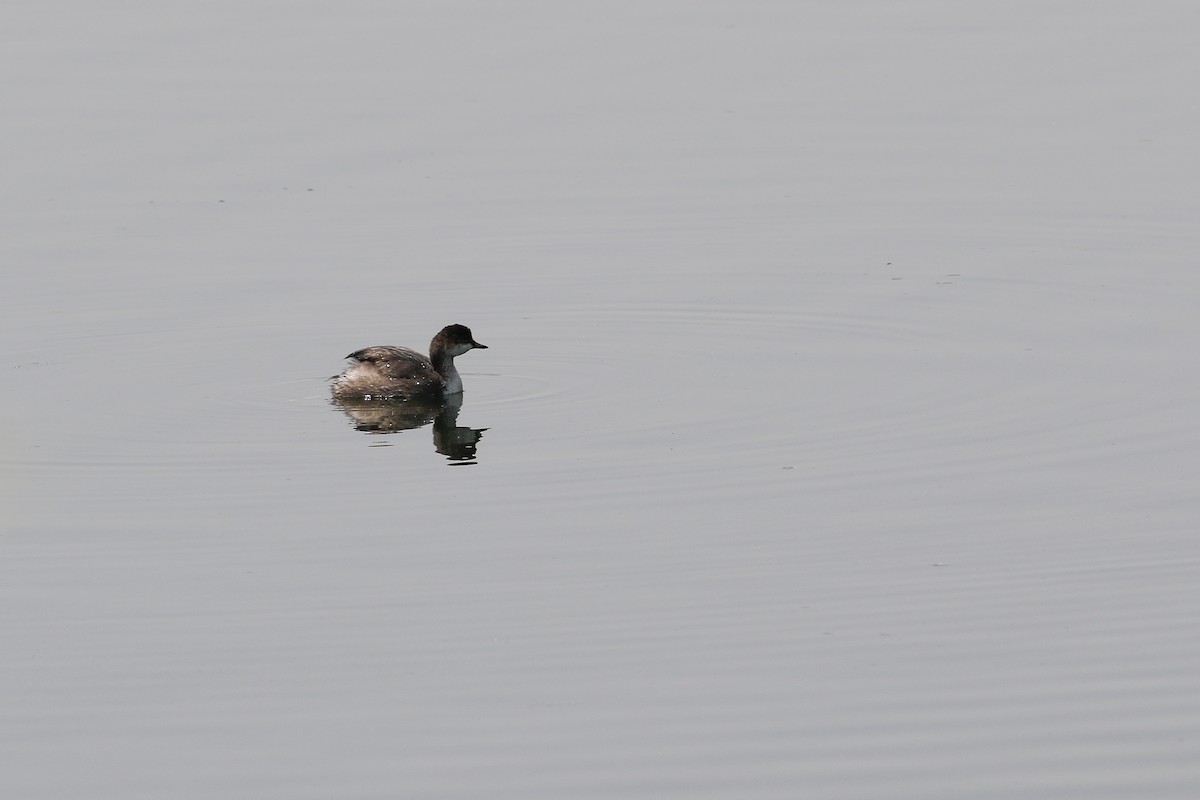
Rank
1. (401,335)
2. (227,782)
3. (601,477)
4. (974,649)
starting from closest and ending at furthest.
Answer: (227,782)
(974,649)
(601,477)
(401,335)

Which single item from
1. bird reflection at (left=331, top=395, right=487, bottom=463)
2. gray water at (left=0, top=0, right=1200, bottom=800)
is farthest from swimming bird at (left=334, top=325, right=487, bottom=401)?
gray water at (left=0, top=0, right=1200, bottom=800)

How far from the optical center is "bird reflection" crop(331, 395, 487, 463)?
14.4 meters

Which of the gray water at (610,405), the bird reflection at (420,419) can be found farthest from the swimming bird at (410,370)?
the gray water at (610,405)

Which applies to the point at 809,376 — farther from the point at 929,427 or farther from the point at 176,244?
the point at 176,244

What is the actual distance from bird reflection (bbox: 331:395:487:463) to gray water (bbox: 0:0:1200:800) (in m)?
0.12

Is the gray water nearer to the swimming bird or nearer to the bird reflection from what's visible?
the bird reflection

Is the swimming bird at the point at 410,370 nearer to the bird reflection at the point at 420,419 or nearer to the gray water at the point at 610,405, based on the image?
the bird reflection at the point at 420,419

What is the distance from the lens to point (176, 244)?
63.0 feet

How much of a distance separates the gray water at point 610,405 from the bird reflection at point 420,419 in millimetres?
120

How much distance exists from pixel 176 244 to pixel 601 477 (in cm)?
742

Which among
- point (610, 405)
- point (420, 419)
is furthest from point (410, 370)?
point (610, 405)

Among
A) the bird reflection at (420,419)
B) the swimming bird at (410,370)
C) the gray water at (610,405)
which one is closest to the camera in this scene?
the gray water at (610,405)

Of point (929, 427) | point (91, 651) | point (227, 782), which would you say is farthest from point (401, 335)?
point (227, 782)

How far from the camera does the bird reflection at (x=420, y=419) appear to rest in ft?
Result: 47.4
